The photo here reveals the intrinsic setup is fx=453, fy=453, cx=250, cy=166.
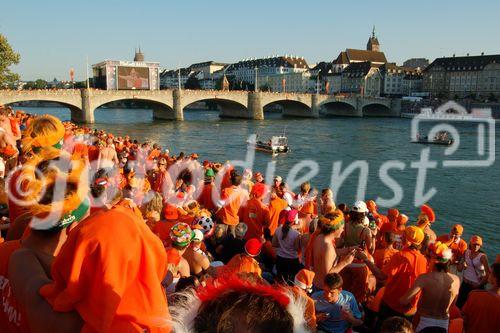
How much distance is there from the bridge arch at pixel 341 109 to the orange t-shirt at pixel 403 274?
226 ft

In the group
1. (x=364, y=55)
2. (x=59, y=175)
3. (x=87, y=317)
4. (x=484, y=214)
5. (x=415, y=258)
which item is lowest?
(x=484, y=214)

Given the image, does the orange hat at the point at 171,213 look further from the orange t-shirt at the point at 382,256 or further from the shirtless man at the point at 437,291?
the shirtless man at the point at 437,291

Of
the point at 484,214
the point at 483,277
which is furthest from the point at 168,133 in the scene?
the point at 483,277

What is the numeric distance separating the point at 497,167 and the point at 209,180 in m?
24.0

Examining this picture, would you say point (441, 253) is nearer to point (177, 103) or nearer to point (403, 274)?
point (403, 274)

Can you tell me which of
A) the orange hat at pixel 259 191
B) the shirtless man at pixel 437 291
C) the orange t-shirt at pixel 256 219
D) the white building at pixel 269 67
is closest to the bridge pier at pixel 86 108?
the orange hat at pixel 259 191

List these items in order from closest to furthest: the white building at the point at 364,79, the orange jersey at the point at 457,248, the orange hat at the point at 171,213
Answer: the orange hat at the point at 171,213
the orange jersey at the point at 457,248
the white building at the point at 364,79

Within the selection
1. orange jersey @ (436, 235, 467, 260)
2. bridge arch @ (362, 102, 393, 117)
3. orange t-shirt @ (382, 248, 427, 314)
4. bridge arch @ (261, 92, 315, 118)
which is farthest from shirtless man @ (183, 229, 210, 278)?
bridge arch @ (362, 102, 393, 117)

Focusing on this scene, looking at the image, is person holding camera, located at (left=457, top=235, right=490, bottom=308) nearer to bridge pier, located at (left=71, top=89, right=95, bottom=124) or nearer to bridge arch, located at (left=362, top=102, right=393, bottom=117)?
bridge pier, located at (left=71, top=89, right=95, bottom=124)

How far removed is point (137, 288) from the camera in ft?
4.02

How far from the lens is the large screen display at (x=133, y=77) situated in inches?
3174

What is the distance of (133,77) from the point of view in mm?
81875

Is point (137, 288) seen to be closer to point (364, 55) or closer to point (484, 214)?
point (484, 214)

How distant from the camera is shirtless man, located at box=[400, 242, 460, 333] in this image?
3.47 metres
